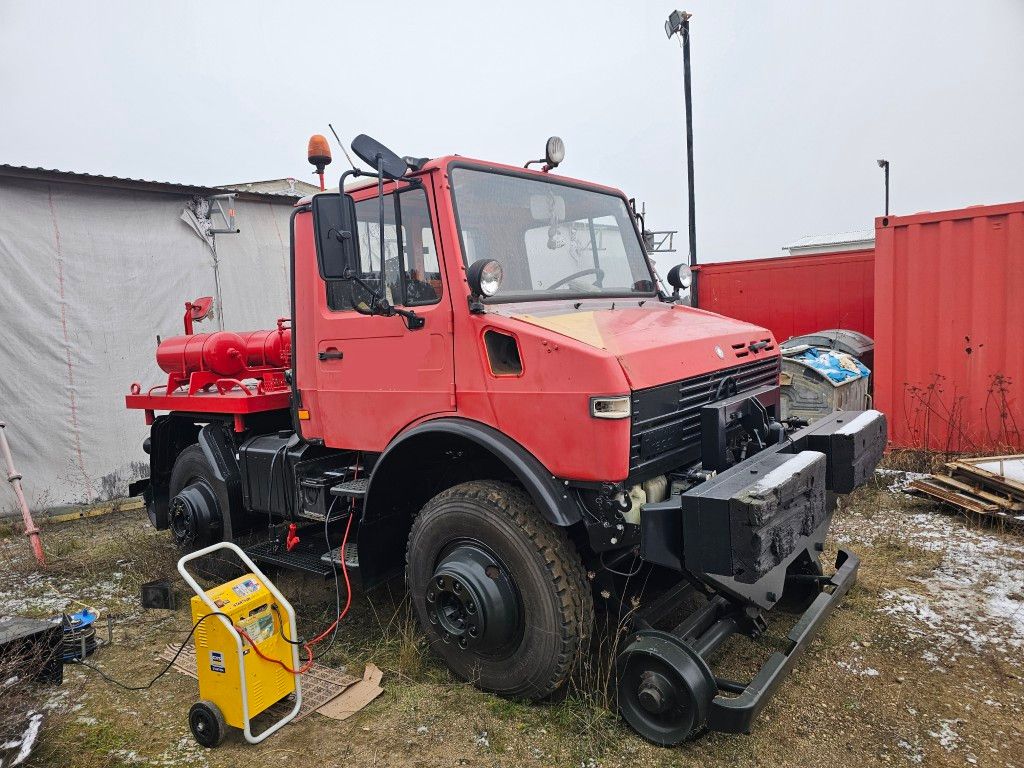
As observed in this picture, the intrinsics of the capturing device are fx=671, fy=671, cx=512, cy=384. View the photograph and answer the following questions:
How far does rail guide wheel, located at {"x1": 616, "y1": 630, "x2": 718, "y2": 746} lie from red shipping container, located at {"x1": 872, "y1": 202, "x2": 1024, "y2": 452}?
17.8 ft

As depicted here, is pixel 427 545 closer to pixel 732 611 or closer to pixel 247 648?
pixel 247 648

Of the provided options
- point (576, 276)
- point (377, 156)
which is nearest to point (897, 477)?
point (576, 276)

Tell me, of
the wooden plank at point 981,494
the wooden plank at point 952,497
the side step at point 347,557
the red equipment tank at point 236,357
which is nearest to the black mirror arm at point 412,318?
the side step at point 347,557

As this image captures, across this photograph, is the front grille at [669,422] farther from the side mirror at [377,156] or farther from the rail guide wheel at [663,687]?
the side mirror at [377,156]

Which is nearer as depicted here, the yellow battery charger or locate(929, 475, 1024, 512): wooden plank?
the yellow battery charger

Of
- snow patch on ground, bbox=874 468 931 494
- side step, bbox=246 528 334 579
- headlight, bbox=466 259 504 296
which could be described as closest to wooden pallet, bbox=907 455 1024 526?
snow patch on ground, bbox=874 468 931 494

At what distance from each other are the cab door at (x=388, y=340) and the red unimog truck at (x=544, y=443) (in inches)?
0.5

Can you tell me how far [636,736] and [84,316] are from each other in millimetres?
7465

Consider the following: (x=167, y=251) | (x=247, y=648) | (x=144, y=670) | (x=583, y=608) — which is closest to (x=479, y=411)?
(x=583, y=608)

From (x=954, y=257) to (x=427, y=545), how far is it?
6.29 metres

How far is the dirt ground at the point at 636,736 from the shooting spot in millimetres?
2791

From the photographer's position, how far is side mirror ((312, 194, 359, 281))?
3156mm

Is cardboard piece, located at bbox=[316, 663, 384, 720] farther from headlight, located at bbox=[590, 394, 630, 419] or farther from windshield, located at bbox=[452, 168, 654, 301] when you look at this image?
windshield, located at bbox=[452, 168, 654, 301]

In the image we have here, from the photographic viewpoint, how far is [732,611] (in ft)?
10.7
